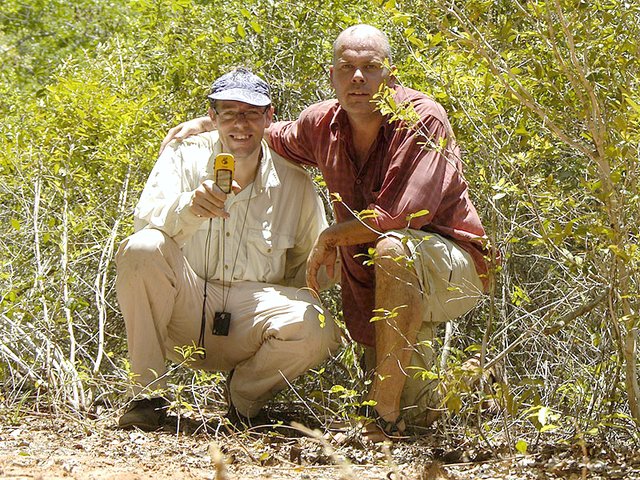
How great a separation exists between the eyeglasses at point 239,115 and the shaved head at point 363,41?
0.43 m

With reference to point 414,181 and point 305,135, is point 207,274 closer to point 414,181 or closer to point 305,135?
point 305,135

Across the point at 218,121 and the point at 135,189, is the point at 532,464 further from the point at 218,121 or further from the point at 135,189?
the point at 135,189

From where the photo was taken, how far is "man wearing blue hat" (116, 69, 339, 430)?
4602 millimetres

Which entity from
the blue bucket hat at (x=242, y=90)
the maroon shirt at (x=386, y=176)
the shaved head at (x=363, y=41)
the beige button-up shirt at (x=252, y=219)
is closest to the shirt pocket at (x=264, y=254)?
the beige button-up shirt at (x=252, y=219)

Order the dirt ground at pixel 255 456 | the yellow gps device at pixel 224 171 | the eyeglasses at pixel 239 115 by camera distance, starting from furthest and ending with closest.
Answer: the eyeglasses at pixel 239 115
the yellow gps device at pixel 224 171
the dirt ground at pixel 255 456

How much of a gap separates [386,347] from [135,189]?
1.69 meters

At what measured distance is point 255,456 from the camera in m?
4.17

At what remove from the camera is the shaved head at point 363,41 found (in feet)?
15.3

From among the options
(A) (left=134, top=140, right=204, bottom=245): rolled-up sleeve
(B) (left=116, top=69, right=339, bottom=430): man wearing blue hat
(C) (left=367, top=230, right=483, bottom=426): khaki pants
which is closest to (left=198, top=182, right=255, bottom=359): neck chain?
(B) (left=116, top=69, right=339, bottom=430): man wearing blue hat

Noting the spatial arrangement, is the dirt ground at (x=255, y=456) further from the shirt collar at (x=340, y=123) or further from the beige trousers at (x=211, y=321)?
the shirt collar at (x=340, y=123)

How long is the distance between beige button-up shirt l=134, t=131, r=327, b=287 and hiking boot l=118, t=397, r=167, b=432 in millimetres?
607

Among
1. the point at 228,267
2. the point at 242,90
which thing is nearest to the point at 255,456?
the point at 228,267

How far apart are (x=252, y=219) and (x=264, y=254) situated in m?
0.16

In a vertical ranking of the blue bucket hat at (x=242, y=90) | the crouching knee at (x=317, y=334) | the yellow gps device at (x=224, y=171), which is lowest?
the crouching knee at (x=317, y=334)
